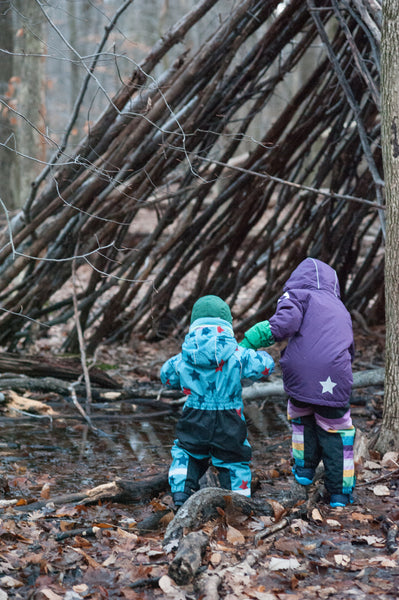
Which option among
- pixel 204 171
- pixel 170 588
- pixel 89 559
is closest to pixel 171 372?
pixel 89 559

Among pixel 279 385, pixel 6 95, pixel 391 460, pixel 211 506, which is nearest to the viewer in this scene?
pixel 211 506

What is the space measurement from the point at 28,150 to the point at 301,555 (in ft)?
25.6

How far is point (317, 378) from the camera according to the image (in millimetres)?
2986

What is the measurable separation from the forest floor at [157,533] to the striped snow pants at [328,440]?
132 mm

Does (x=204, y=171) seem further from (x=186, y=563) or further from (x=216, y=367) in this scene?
(x=186, y=563)

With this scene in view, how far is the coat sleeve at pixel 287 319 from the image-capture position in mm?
3016

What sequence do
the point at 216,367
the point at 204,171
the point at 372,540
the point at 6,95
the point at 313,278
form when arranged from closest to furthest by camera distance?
the point at 372,540 → the point at 216,367 → the point at 313,278 → the point at 204,171 → the point at 6,95

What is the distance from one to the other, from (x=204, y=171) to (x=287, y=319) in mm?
3784

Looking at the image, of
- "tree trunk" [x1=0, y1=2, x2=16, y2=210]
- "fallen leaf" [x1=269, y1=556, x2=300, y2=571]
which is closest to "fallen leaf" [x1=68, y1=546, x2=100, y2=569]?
"fallen leaf" [x1=269, y1=556, x2=300, y2=571]

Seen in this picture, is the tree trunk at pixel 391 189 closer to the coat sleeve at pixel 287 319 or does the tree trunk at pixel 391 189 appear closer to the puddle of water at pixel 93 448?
the coat sleeve at pixel 287 319

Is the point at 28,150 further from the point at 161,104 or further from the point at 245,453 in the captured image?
the point at 245,453

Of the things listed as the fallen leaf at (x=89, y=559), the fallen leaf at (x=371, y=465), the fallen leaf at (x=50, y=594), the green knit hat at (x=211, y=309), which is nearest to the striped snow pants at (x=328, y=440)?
the fallen leaf at (x=371, y=465)

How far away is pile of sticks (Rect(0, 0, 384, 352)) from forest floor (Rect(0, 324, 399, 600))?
1629 millimetres

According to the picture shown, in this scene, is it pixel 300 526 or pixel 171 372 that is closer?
pixel 300 526
